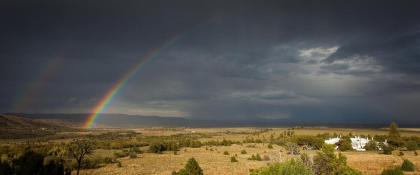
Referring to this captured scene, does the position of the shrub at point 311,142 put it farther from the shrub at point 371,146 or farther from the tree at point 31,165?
the tree at point 31,165

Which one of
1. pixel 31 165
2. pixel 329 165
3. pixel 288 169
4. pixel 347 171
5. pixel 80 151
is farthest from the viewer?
pixel 80 151

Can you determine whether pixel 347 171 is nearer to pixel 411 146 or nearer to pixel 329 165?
pixel 329 165

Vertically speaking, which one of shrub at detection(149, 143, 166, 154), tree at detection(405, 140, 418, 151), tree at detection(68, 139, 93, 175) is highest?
tree at detection(68, 139, 93, 175)

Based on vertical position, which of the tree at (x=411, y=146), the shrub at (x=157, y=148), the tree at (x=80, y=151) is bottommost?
the shrub at (x=157, y=148)

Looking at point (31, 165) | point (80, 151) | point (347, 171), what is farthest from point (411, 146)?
point (31, 165)

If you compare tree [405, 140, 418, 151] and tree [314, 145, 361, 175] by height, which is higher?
A: tree [314, 145, 361, 175]

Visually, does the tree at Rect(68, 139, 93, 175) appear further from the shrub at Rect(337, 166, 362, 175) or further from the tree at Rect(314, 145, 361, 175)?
the shrub at Rect(337, 166, 362, 175)

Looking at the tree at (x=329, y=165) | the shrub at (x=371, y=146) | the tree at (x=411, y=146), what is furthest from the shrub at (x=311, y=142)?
the tree at (x=329, y=165)

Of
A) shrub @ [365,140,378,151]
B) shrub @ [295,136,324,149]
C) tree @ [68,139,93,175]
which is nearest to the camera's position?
tree @ [68,139,93,175]

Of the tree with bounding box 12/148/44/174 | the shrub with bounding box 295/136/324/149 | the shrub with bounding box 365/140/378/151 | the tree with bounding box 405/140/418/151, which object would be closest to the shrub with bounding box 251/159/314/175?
the tree with bounding box 12/148/44/174

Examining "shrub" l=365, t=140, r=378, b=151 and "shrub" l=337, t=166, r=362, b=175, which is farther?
"shrub" l=365, t=140, r=378, b=151

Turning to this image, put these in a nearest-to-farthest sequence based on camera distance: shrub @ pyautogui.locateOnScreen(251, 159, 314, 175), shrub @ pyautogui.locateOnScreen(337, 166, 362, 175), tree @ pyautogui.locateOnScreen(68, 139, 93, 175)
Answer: shrub @ pyautogui.locateOnScreen(251, 159, 314, 175)
shrub @ pyautogui.locateOnScreen(337, 166, 362, 175)
tree @ pyautogui.locateOnScreen(68, 139, 93, 175)

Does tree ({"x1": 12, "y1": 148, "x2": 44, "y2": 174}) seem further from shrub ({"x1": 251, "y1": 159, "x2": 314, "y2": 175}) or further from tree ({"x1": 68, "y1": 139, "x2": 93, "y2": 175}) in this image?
shrub ({"x1": 251, "y1": 159, "x2": 314, "y2": 175})

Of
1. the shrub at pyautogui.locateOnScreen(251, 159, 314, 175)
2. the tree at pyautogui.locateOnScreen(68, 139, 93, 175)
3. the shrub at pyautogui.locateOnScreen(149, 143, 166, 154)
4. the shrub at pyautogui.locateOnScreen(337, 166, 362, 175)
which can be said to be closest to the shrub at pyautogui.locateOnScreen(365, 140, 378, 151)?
the shrub at pyautogui.locateOnScreen(149, 143, 166, 154)
